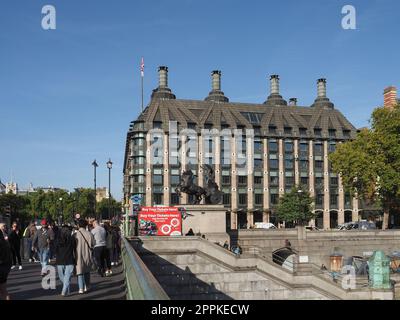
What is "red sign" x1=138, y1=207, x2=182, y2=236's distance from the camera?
33312 millimetres

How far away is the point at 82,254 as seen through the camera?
46.1 ft

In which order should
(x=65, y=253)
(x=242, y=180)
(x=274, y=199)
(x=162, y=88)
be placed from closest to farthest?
(x=65, y=253) < (x=242, y=180) < (x=274, y=199) < (x=162, y=88)

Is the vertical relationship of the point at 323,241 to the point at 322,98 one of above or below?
below

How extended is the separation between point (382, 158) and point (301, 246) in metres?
16.5

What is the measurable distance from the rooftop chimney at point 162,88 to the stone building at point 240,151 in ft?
0.62

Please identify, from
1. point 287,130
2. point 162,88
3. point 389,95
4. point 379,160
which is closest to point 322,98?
point 287,130

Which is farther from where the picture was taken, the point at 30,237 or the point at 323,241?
A: the point at 323,241

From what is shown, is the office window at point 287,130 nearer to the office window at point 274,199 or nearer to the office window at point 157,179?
the office window at point 274,199

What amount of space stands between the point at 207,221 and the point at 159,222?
24.2 ft

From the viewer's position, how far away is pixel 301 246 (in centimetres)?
5006

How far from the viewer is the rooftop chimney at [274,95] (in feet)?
325

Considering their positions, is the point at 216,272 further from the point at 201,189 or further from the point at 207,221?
the point at 201,189
